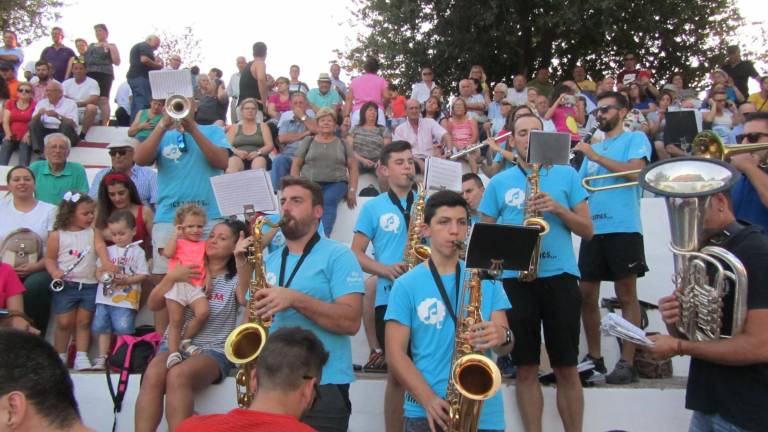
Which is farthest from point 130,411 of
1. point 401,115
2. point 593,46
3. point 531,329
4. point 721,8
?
point 721,8

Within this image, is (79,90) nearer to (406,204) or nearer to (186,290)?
(186,290)

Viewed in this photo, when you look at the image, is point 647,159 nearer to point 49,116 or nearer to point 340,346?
point 340,346

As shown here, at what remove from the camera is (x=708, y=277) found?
3.37m

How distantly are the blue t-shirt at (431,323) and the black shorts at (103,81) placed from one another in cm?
1067

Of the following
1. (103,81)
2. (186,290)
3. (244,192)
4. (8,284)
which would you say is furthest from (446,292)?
(103,81)

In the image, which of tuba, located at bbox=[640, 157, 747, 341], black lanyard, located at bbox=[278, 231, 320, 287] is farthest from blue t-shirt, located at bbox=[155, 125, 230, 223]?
tuba, located at bbox=[640, 157, 747, 341]

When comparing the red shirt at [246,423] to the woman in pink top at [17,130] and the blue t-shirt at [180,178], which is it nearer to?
the blue t-shirt at [180,178]

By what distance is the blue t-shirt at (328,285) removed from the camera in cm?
429

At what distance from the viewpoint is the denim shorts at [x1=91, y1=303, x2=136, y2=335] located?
20.1 feet

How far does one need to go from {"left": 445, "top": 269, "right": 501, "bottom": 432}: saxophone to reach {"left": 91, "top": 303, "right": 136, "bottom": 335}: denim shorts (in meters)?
3.31

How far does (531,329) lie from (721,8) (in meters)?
17.6

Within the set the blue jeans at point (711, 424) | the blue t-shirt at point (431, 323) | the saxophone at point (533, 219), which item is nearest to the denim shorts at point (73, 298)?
the blue t-shirt at point (431, 323)

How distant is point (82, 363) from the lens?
6027mm

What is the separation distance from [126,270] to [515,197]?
10.7 feet
